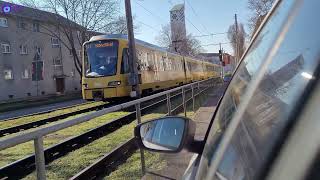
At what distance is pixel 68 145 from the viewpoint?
29.7 ft

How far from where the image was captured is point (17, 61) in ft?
180

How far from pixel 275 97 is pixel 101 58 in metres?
19.9

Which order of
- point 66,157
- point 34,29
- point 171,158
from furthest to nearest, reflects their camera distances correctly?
point 34,29 → point 66,157 → point 171,158

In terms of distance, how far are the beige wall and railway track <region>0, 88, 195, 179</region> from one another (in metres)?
38.3

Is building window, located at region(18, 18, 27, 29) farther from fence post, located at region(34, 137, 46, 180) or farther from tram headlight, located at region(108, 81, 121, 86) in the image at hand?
fence post, located at region(34, 137, 46, 180)

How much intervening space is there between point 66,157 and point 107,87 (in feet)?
42.0

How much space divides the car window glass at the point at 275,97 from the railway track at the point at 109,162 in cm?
491

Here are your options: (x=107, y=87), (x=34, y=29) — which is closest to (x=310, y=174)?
(x=107, y=87)

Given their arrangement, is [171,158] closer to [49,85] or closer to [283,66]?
[283,66]

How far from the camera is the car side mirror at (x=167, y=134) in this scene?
220cm

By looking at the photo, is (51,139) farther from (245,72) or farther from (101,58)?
(101,58)

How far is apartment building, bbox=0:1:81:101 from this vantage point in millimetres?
52906

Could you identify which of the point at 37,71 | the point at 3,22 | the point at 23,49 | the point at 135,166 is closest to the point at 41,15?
the point at 23,49

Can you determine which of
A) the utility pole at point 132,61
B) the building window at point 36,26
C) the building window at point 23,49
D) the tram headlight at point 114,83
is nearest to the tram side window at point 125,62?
the tram headlight at point 114,83
